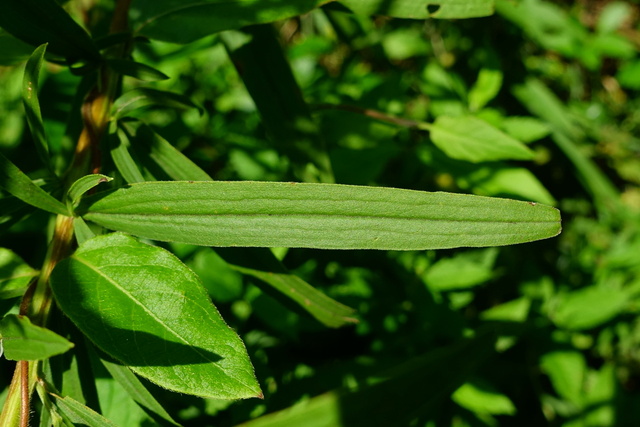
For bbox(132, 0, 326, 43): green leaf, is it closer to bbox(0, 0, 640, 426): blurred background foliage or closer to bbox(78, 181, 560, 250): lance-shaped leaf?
bbox(0, 0, 640, 426): blurred background foliage

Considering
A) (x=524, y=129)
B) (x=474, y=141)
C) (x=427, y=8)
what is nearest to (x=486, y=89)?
(x=524, y=129)

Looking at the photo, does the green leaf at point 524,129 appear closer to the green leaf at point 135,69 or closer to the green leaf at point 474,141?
the green leaf at point 474,141

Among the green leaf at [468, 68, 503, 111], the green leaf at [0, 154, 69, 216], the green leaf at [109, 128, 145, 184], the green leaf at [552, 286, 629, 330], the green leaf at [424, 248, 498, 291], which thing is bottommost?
the green leaf at [552, 286, 629, 330]

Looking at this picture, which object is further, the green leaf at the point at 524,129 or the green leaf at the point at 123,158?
the green leaf at the point at 524,129

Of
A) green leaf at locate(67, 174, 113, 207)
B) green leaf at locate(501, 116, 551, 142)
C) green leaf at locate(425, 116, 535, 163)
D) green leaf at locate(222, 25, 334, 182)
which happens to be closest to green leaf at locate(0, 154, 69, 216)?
green leaf at locate(67, 174, 113, 207)

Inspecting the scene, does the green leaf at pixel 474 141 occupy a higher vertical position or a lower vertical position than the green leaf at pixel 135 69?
lower

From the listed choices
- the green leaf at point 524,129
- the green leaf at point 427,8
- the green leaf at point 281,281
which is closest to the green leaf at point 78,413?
the green leaf at point 281,281
